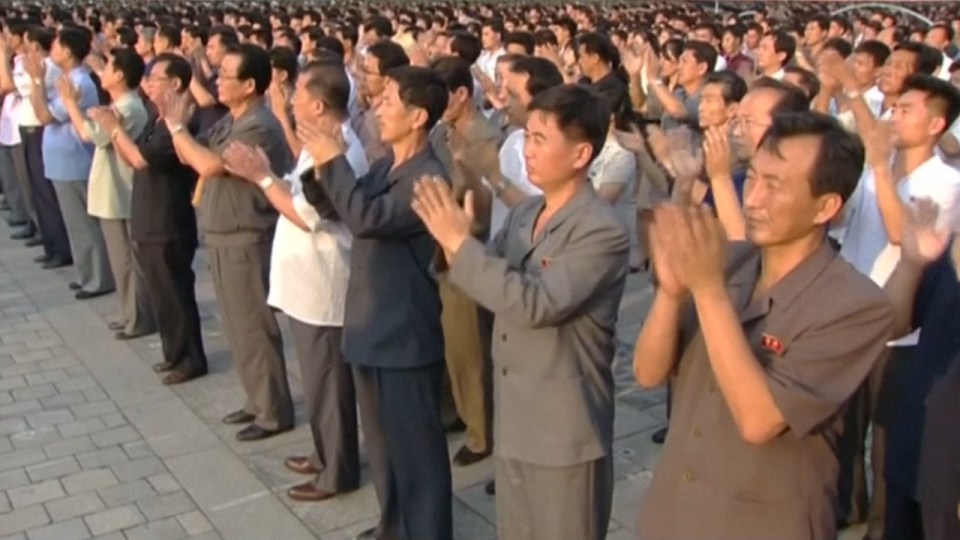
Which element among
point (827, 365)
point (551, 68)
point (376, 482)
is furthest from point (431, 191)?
point (551, 68)

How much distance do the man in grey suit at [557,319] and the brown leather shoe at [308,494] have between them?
4.92ft

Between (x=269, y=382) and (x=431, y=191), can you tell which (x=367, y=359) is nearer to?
(x=431, y=191)

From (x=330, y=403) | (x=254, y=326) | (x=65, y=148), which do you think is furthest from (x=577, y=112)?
(x=65, y=148)

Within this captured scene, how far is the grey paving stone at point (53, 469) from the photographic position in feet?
14.8

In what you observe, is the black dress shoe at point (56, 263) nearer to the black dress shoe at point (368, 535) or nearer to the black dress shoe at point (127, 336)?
the black dress shoe at point (127, 336)

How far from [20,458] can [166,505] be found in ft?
3.11

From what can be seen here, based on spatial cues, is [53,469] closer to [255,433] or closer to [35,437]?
[35,437]

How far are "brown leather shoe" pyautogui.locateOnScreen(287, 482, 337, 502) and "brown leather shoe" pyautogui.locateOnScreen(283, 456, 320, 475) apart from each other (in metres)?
0.17

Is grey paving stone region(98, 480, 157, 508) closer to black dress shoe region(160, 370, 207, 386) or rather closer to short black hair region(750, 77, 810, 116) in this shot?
black dress shoe region(160, 370, 207, 386)

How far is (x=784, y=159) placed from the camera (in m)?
2.10

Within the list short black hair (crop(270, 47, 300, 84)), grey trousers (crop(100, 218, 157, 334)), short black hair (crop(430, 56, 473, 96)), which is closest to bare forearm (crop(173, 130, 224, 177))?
short black hair (crop(430, 56, 473, 96))

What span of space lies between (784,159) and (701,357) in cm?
46

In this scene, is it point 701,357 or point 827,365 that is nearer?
point 827,365

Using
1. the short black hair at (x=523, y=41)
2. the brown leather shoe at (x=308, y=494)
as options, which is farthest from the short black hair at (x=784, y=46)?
the brown leather shoe at (x=308, y=494)
